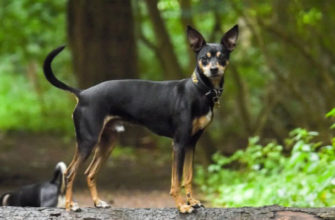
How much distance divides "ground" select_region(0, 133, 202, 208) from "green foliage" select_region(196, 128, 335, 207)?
0.85 meters

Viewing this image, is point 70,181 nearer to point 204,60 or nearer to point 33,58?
point 204,60

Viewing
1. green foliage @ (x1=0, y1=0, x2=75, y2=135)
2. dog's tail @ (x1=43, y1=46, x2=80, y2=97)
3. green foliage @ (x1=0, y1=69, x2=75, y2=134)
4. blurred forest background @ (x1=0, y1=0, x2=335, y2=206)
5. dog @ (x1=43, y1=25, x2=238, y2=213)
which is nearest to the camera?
dog @ (x1=43, y1=25, x2=238, y2=213)

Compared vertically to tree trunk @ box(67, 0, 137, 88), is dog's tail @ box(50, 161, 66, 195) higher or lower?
lower

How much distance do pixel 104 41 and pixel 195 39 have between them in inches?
453

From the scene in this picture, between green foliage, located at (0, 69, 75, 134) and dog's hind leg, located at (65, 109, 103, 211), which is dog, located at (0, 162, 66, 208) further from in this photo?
green foliage, located at (0, 69, 75, 134)

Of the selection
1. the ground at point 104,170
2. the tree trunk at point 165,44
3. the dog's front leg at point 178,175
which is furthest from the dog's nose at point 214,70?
the tree trunk at point 165,44

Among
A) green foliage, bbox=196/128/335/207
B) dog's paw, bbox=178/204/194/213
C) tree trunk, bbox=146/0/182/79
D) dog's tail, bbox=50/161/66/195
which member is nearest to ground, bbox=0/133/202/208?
green foliage, bbox=196/128/335/207

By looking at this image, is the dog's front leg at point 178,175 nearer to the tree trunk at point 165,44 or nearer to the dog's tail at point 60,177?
the dog's tail at point 60,177

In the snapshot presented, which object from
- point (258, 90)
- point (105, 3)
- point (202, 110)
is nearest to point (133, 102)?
point (202, 110)

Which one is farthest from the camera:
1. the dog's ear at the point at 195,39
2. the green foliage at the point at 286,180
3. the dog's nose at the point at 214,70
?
the green foliage at the point at 286,180

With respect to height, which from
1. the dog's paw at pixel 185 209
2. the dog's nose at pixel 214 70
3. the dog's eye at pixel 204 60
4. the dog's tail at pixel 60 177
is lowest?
the dog's paw at pixel 185 209

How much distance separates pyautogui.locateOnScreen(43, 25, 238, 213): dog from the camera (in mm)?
5469

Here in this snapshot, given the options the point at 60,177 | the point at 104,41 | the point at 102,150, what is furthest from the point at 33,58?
the point at 102,150

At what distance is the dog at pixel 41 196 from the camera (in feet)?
25.9
